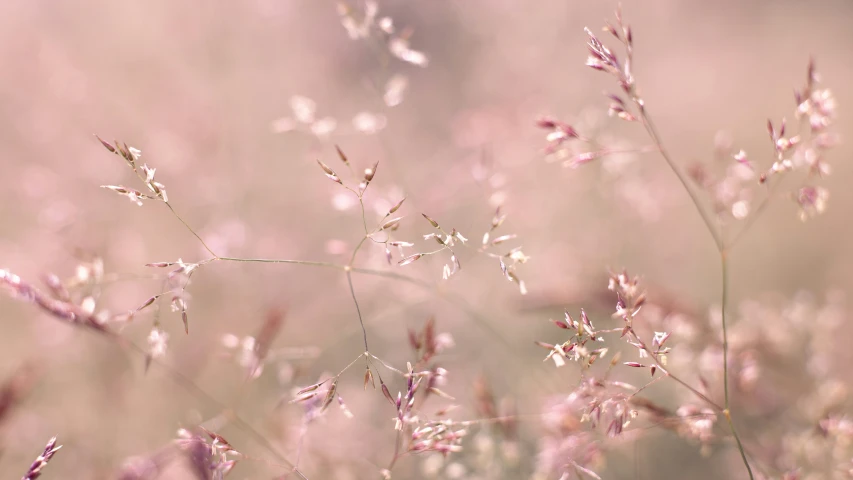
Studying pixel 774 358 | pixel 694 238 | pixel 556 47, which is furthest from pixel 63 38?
pixel 774 358

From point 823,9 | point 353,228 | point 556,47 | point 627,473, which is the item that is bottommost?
point 627,473

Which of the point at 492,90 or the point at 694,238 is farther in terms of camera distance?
the point at 492,90

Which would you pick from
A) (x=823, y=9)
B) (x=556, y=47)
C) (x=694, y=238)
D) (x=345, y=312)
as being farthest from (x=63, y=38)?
(x=823, y=9)

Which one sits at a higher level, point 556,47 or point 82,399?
point 556,47

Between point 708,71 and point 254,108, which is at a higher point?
point 708,71

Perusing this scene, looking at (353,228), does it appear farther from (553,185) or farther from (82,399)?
(82,399)

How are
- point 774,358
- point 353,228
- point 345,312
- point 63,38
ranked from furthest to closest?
point 63,38
point 353,228
point 345,312
point 774,358

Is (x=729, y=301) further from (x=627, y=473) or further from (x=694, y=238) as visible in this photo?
(x=627, y=473)

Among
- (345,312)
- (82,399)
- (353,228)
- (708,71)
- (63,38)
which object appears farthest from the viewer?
(63,38)

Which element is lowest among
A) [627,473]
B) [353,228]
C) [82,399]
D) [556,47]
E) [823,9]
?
[82,399]
